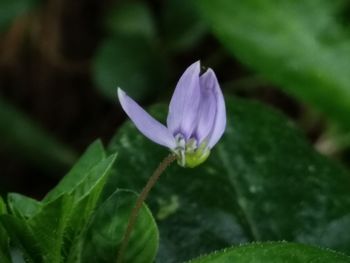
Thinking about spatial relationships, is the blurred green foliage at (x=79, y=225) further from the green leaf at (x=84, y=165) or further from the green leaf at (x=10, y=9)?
the green leaf at (x=10, y=9)

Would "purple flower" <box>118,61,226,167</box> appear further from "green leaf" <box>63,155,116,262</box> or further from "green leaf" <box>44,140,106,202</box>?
"green leaf" <box>44,140,106,202</box>

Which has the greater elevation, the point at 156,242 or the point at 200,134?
the point at 200,134

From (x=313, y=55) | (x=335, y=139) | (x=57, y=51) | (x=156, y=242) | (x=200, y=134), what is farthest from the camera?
(x=57, y=51)

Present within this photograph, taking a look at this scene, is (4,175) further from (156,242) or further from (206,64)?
(156,242)

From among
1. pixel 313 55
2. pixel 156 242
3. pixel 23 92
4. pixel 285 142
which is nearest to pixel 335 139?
pixel 313 55

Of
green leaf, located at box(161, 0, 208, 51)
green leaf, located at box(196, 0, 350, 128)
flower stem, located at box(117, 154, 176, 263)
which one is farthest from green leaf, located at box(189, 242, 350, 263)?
green leaf, located at box(161, 0, 208, 51)

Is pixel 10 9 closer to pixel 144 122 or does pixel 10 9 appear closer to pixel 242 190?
pixel 242 190
